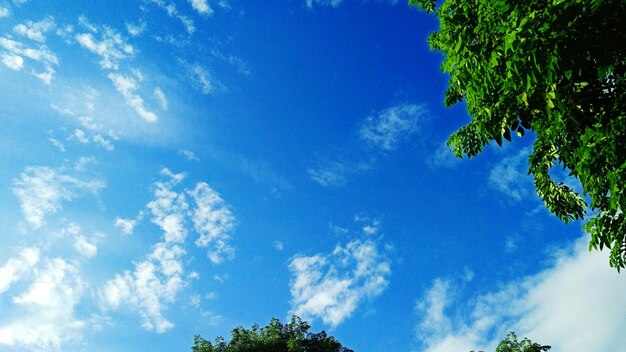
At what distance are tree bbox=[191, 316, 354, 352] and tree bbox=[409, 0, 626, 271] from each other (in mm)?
35091

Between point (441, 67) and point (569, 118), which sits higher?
point (441, 67)

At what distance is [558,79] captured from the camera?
6637 millimetres

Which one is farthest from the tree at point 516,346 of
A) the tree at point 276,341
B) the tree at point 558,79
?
the tree at point 558,79

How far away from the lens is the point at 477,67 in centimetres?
650

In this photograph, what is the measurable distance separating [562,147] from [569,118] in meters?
0.48

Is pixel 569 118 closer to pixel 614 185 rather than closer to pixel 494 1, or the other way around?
pixel 614 185

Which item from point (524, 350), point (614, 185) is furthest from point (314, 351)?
point (614, 185)

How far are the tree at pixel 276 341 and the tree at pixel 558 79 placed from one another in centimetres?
3509

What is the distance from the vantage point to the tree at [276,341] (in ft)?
125

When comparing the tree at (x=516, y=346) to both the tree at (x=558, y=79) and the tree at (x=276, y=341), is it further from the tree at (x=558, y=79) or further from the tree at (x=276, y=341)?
the tree at (x=558, y=79)

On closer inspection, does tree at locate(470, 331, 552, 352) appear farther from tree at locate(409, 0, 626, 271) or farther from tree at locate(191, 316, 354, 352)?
tree at locate(409, 0, 626, 271)

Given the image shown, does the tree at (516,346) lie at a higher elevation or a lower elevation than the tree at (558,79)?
higher

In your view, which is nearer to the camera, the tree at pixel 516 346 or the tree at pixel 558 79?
the tree at pixel 558 79

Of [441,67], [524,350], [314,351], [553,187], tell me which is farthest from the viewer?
[314,351]
